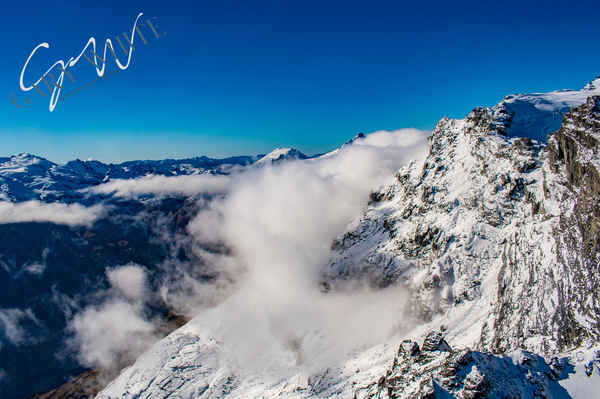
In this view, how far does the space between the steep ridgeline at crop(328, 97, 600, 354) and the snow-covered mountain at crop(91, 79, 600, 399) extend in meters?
0.48

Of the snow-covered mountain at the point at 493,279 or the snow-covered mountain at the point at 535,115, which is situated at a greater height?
the snow-covered mountain at the point at 535,115

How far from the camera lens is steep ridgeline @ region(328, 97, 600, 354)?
3364 inches

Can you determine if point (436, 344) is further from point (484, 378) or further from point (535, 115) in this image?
point (535, 115)

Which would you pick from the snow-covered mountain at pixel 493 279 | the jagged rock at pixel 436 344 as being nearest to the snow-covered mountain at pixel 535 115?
the snow-covered mountain at pixel 493 279

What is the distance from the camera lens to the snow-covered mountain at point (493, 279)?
5800 centimetres

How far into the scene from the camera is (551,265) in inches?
3831

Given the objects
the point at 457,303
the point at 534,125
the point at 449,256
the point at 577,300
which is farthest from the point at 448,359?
the point at 534,125

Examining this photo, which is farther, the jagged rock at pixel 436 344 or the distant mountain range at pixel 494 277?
the jagged rock at pixel 436 344

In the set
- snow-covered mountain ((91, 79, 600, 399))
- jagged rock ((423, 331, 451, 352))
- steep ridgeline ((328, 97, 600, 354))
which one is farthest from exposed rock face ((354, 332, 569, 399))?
steep ridgeline ((328, 97, 600, 354))

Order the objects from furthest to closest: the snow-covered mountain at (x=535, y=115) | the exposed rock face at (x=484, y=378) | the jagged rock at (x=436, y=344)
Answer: the snow-covered mountain at (x=535, y=115)
the jagged rock at (x=436, y=344)
the exposed rock face at (x=484, y=378)

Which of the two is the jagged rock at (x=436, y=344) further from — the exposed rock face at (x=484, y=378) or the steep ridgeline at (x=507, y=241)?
the steep ridgeline at (x=507, y=241)

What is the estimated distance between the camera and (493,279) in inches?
5032

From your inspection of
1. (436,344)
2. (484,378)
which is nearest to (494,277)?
(436,344)

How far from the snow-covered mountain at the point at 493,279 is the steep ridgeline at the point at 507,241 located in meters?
0.48
